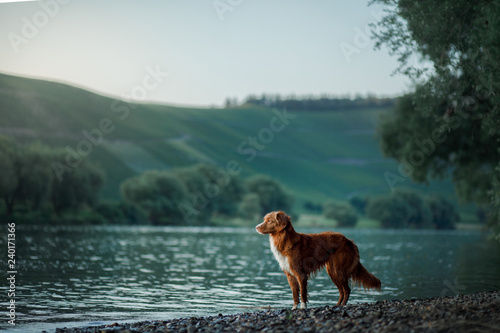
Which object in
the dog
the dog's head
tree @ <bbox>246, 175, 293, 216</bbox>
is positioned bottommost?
tree @ <bbox>246, 175, 293, 216</bbox>

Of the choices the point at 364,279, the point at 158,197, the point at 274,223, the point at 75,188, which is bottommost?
the point at 158,197

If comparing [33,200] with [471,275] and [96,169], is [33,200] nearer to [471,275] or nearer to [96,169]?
[96,169]

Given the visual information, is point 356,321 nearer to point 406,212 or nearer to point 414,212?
point 406,212

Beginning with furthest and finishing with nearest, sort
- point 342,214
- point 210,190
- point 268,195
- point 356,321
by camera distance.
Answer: point 342,214 → point 268,195 → point 210,190 → point 356,321

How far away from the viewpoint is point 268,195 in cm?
12244

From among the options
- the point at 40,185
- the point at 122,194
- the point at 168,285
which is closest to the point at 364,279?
the point at 168,285

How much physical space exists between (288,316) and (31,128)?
123m

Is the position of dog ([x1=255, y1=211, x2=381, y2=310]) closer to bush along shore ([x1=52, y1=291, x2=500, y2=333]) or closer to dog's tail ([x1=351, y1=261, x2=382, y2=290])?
dog's tail ([x1=351, y1=261, x2=382, y2=290])

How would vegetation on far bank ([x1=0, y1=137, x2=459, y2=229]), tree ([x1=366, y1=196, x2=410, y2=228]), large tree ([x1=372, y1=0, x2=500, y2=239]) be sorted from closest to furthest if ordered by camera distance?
1. large tree ([x1=372, y1=0, x2=500, y2=239])
2. vegetation on far bank ([x1=0, y1=137, x2=459, y2=229])
3. tree ([x1=366, y1=196, x2=410, y2=228])

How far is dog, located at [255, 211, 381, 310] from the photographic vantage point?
11664 millimetres

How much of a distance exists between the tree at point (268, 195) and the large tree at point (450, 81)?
89.0 meters

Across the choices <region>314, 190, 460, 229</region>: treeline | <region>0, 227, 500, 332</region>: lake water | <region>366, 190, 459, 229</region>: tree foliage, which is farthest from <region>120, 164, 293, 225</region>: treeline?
<region>0, 227, 500, 332</region>: lake water

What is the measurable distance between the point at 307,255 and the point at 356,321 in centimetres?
303

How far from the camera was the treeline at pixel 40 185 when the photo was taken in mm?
63344
